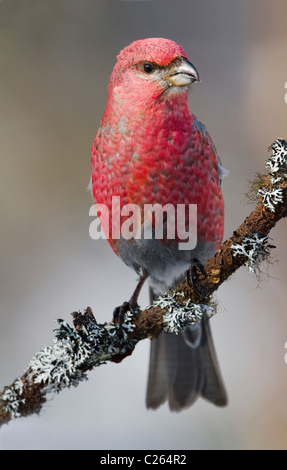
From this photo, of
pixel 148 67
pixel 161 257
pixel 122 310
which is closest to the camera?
pixel 148 67

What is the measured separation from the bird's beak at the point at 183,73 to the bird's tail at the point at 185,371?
26.3 inches

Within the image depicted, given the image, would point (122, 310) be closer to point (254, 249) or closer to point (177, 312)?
point (177, 312)

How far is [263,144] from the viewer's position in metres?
1.31

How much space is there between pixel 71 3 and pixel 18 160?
1.42 ft

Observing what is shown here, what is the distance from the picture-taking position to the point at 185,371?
1308 mm

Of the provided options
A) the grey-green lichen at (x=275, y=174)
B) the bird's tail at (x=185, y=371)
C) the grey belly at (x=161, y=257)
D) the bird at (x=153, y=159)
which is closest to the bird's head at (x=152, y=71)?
the bird at (x=153, y=159)

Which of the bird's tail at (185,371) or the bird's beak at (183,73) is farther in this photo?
the bird's tail at (185,371)

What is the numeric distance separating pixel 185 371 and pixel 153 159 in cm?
67

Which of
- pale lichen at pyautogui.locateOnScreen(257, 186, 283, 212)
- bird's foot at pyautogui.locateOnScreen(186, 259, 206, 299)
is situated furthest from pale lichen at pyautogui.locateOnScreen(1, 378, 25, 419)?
pale lichen at pyautogui.locateOnScreen(257, 186, 283, 212)

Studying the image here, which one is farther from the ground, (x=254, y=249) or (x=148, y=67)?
(x=148, y=67)

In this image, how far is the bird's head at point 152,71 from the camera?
78 centimetres

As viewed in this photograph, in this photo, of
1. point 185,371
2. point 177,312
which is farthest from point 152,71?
point 185,371

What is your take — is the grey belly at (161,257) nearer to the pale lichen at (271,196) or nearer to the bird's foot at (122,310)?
the bird's foot at (122,310)

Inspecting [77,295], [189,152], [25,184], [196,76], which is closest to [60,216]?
[25,184]
